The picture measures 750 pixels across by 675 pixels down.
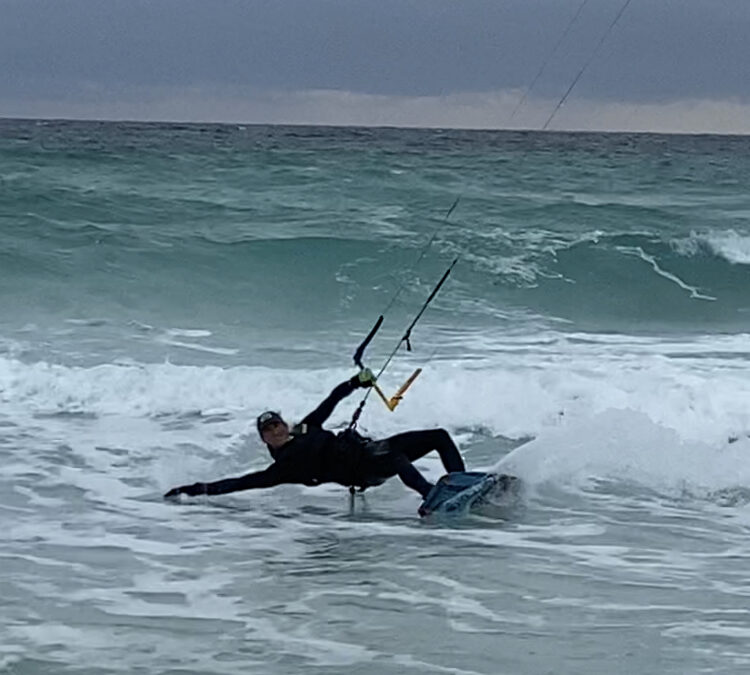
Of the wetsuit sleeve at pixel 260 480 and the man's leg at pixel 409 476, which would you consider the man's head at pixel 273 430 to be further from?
the man's leg at pixel 409 476

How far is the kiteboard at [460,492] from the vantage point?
888 centimetres

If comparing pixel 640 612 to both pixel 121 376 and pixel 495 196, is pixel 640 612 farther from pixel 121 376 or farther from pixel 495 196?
pixel 495 196

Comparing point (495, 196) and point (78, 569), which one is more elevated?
point (495, 196)

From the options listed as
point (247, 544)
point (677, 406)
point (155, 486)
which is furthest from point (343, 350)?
point (247, 544)

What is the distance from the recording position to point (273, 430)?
911 cm

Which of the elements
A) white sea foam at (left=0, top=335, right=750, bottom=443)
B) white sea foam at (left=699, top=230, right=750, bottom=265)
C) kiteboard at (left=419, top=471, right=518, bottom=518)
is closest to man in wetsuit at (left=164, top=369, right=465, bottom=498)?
kiteboard at (left=419, top=471, right=518, bottom=518)

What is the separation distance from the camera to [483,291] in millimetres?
20141

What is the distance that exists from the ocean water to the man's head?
462 mm

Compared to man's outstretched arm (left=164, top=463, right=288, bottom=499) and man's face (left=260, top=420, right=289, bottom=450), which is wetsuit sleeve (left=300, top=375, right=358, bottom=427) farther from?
man's outstretched arm (left=164, top=463, right=288, bottom=499)

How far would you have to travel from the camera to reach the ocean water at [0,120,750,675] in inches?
264

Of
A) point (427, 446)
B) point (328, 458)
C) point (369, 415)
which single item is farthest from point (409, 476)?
point (369, 415)

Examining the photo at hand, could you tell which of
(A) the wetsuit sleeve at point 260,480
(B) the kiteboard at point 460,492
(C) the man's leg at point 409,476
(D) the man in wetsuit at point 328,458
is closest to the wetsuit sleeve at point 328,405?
(D) the man in wetsuit at point 328,458

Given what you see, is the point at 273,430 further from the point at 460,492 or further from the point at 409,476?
the point at 460,492

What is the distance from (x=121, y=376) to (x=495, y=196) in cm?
1474
